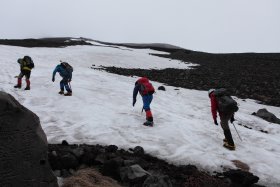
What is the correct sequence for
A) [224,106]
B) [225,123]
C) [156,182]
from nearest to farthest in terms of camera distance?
[156,182]
[224,106]
[225,123]

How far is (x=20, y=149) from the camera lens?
6.97 metres

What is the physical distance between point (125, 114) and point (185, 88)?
37.9 ft

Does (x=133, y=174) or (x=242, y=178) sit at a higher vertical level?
(x=133, y=174)

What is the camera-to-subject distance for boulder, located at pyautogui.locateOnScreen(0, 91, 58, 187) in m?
6.79

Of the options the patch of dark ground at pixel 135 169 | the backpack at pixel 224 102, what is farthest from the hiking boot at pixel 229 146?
the patch of dark ground at pixel 135 169

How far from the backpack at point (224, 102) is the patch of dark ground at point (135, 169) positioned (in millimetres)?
2882

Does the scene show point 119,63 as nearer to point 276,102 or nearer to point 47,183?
point 276,102

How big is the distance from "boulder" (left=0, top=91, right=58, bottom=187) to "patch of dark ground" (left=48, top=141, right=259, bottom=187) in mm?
1942

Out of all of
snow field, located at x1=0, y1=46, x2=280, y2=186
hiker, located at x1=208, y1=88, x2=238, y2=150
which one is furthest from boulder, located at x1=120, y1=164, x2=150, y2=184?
hiker, located at x1=208, y1=88, x2=238, y2=150

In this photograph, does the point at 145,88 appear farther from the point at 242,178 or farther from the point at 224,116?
the point at 242,178

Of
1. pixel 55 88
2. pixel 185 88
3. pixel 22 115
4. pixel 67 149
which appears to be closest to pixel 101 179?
pixel 67 149

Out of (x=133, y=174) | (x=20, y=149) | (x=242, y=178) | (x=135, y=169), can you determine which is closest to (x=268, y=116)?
(x=242, y=178)

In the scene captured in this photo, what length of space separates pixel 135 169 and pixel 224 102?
495 centimetres

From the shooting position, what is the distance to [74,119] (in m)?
14.9
